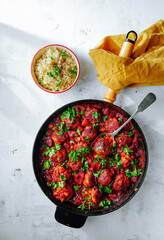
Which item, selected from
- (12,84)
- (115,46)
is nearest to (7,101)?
(12,84)

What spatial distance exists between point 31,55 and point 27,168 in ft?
5.38

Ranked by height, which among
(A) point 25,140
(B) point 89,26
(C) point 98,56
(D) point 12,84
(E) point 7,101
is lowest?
(A) point 25,140

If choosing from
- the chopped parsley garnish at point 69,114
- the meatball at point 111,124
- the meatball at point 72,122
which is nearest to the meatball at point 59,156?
the meatball at point 72,122

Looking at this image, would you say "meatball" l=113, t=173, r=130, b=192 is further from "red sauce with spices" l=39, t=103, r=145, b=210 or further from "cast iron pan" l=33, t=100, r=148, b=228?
"cast iron pan" l=33, t=100, r=148, b=228

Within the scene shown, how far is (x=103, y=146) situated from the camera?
2826mm

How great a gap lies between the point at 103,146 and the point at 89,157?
0.87ft

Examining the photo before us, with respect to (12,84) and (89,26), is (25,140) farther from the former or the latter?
(89,26)

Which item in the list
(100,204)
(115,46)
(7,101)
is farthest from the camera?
(7,101)

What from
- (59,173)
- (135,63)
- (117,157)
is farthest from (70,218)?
(135,63)

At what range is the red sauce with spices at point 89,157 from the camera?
2.87 m

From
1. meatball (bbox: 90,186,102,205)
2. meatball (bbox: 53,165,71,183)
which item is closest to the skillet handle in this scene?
meatball (bbox: 90,186,102,205)

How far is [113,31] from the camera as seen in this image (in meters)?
3.31

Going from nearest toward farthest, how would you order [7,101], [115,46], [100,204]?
1. [100,204]
2. [115,46]
3. [7,101]

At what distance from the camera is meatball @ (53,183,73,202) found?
2820mm
